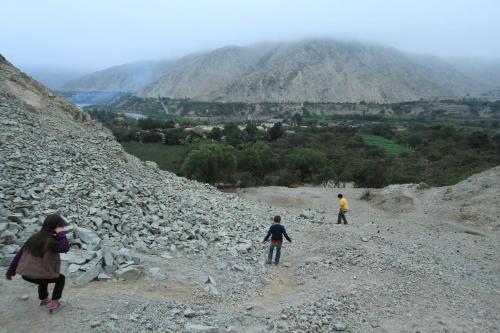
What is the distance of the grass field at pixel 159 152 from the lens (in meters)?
61.6

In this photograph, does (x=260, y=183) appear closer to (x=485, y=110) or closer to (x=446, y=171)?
(x=446, y=171)

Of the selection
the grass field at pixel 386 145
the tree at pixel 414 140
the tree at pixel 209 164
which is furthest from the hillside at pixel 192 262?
the tree at pixel 414 140

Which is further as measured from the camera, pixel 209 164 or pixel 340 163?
pixel 340 163

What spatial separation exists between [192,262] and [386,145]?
228 ft

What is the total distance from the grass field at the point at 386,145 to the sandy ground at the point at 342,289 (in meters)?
52.0

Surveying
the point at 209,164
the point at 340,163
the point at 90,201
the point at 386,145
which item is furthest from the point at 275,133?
the point at 90,201

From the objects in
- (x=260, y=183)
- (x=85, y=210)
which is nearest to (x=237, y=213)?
(x=85, y=210)

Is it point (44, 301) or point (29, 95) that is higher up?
point (29, 95)

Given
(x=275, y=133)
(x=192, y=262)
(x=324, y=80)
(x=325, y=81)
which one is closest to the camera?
(x=192, y=262)

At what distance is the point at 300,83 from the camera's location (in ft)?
552

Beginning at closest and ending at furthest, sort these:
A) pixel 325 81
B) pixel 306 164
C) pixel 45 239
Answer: pixel 45 239, pixel 306 164, pixel 325 81

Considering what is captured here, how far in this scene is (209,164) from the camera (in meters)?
34.9

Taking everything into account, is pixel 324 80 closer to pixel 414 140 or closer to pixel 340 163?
pixel 414 140

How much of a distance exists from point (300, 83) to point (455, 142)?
361ft
